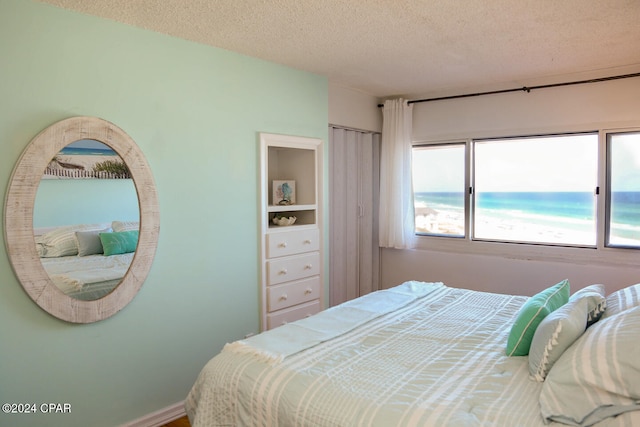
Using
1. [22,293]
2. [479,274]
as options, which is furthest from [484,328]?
[22,293]

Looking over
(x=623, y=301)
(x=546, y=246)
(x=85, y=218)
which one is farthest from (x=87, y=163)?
(x=546, y=246)

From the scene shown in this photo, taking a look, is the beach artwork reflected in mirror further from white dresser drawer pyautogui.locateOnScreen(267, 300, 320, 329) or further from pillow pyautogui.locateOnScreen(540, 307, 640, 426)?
pillow pyautogui.locateOnScreen(540, 307, 640, 426)

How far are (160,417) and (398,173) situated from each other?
308 centimetres

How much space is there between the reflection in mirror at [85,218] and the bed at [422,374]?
93 centimetres

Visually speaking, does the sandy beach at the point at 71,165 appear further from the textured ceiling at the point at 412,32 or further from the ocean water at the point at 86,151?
the textured ceiling at the point at 412,32

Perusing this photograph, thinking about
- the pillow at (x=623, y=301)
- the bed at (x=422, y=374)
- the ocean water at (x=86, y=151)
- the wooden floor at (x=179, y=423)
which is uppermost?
the ocean water at (x=86, y=151)

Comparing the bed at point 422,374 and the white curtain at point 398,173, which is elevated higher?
the white curtain at point 398,173

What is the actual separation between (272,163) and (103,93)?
5.63ft

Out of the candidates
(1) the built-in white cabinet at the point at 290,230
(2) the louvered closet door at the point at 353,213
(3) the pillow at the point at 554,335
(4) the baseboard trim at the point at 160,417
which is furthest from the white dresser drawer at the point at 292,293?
(3) the pillow at the point at 554,335

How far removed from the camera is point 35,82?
2.13m

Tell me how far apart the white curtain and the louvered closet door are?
0.22 metres

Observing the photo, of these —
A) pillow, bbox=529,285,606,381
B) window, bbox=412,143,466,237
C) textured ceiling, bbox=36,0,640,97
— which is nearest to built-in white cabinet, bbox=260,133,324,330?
textured ceiling, bbox=36,0,640,97

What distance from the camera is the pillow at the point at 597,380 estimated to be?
4.25ft

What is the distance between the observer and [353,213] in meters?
4.56
